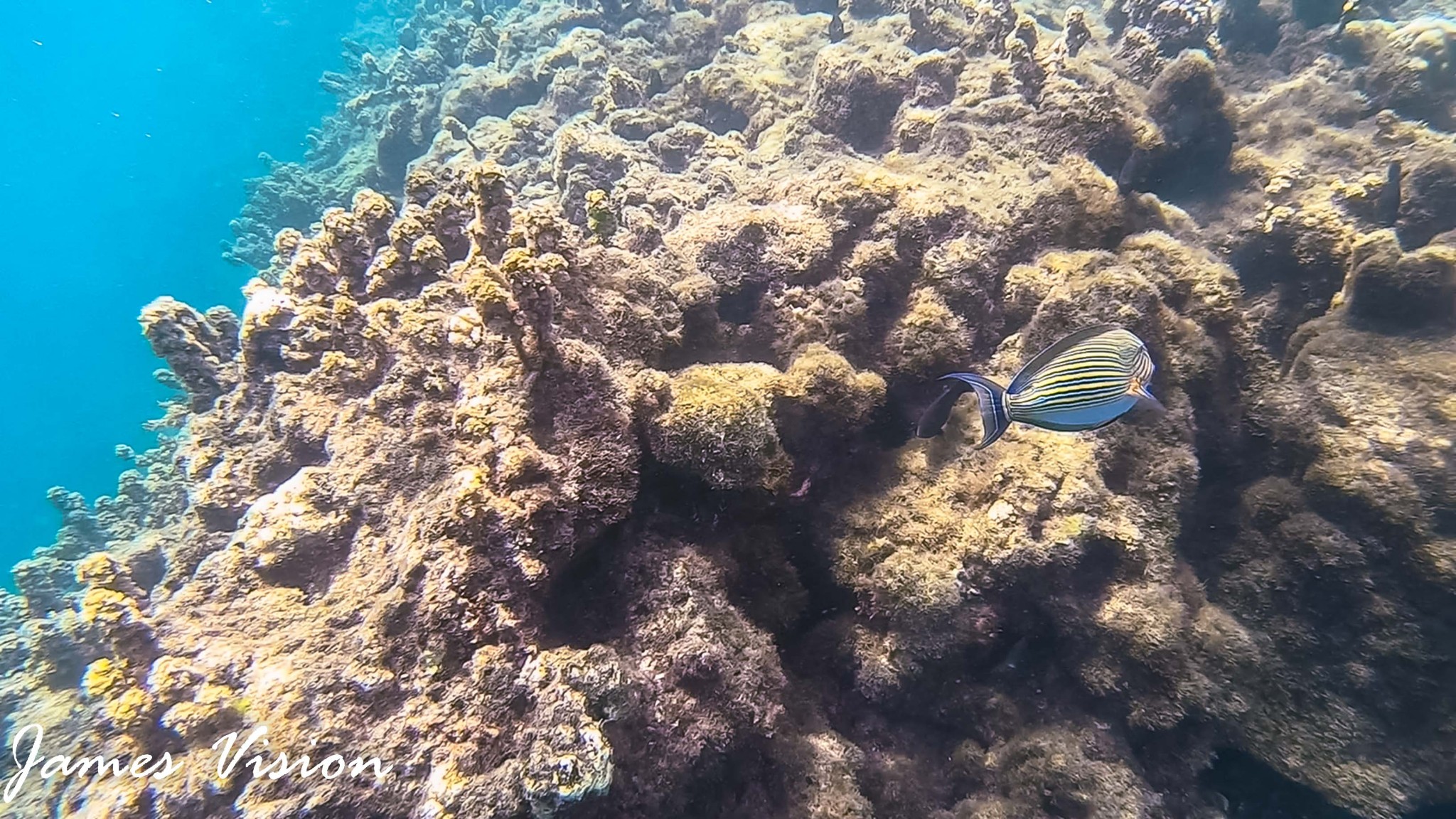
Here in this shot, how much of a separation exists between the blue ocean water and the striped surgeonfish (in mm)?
30820

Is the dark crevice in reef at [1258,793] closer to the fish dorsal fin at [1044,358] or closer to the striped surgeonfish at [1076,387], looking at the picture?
the striped surgeonfish at [1076,387]

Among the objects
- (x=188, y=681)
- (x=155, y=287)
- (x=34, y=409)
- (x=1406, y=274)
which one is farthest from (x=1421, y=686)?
(x=34, y=409)

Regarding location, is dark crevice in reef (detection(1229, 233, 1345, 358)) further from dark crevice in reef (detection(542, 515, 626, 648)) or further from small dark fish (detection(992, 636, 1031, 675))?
dark crevice in reef (detection(542, 515, 626, 648))

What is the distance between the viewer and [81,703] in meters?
5.18

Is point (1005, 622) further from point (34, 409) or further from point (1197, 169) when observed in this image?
point (34, 409)

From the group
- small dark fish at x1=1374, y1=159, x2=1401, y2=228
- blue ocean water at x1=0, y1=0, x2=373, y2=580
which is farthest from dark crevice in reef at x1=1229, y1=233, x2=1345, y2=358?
blue ocean water at x1=0, y1=0, x2=373, y2=580

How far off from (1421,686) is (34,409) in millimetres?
59058

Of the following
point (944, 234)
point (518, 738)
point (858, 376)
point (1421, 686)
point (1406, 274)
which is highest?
point (944, 234)

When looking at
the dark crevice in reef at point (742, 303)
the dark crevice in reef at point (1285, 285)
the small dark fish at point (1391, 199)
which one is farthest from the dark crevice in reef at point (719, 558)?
the small dark fish at point (1391, 199)

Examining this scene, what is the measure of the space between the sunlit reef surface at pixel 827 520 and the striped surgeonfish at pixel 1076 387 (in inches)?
40.7

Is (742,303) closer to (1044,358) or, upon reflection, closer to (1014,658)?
(1044,358)

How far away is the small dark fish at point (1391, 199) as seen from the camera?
4695 mm

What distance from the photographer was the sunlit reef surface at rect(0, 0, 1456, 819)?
2.76m

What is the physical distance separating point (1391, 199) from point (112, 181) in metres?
74.1
